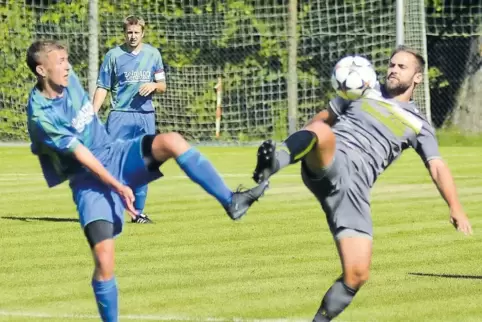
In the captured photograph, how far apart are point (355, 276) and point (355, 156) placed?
0.75 metres

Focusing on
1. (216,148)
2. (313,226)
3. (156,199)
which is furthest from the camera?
(216,148)

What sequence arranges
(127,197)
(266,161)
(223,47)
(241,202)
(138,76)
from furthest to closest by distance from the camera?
(223,47), (138,76), (241,202), (127,197), (266,161)

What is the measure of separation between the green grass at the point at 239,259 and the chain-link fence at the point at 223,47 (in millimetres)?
9104

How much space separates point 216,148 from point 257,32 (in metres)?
3.03

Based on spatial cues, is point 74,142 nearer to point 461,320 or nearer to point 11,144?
point 461,320

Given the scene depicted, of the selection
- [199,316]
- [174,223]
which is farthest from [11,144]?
[199,316]

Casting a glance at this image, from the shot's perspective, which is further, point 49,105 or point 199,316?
point 199,316

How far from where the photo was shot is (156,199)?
16.7 meters

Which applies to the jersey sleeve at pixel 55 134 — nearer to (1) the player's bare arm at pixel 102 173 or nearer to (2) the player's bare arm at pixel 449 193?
(1) the player's bare arm at pixel 102 173

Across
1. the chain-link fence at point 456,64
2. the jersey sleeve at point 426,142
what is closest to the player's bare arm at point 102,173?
the jersey sleeve at point 426,142

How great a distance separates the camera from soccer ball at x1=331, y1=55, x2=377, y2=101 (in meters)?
8.12

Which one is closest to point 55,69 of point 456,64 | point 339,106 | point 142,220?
point 339,106

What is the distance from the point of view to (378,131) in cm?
811

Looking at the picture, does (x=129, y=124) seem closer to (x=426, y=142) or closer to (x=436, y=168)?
(x=426, y=142)
